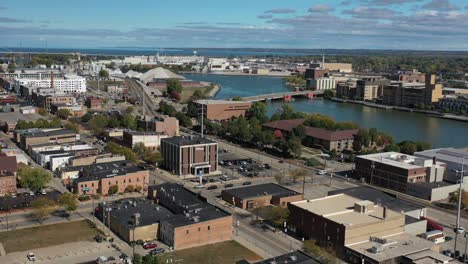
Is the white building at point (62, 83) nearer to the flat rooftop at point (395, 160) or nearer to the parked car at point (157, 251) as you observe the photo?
the flat rooftop at point (395, 160)

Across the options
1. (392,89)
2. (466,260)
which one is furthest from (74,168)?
(392,89)

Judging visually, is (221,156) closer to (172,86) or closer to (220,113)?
(220,113)

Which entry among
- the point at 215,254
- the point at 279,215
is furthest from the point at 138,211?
the point at 279,215

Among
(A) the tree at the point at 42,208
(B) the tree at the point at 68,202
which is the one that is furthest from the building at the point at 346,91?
(A) the tree at the point at 42,208

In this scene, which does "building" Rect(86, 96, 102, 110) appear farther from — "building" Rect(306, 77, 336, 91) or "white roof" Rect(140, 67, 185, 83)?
"building" Rect(306, 77, 336, 91)

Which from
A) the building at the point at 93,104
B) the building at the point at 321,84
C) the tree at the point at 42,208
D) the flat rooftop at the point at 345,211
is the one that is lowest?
the tree at the point at 42,208

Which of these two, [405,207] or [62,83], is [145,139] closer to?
[405,207]

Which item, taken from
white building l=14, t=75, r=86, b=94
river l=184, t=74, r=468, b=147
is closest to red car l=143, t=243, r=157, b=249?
river l=184, t=74, r=468, b=147
